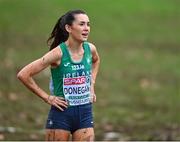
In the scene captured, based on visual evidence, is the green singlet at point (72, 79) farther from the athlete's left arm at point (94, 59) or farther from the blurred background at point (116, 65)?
the blurred background at point (116, 65)

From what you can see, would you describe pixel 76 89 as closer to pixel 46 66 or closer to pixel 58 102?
pixel 58 102

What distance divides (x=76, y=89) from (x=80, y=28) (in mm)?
576

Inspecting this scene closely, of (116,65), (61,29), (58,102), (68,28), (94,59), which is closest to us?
(58,102)

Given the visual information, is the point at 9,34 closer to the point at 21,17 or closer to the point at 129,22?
the point at 21,17

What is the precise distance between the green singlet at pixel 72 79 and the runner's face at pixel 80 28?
147 mm

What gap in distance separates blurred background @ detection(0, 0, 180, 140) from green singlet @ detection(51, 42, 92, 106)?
3.78 meters

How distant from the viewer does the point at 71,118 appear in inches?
275

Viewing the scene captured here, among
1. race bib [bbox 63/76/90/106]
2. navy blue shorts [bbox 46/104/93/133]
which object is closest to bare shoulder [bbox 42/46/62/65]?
race bib [bbox 63/76/90/106]

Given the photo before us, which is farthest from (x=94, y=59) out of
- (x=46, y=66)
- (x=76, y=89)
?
(x=46, y=66)

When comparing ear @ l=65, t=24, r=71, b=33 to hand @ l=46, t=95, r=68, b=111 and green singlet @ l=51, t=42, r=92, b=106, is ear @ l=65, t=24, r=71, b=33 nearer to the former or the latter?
green singlet @ l=51, t=42, r=92, b=106

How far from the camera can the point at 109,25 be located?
25.0 metres

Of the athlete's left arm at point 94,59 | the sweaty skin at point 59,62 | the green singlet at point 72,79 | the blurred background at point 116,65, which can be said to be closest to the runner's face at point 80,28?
the sweaty skin at point 59,62

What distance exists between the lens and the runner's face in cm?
698

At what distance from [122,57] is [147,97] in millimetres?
5009
